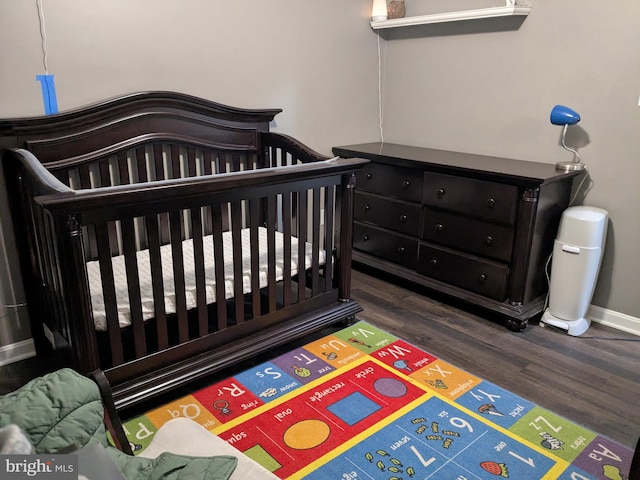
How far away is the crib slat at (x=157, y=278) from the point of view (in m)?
1.79

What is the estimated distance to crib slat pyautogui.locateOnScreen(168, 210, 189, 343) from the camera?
72.6 inches

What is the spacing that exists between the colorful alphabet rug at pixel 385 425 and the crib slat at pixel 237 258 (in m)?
0.28

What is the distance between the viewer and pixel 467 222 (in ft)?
8.76

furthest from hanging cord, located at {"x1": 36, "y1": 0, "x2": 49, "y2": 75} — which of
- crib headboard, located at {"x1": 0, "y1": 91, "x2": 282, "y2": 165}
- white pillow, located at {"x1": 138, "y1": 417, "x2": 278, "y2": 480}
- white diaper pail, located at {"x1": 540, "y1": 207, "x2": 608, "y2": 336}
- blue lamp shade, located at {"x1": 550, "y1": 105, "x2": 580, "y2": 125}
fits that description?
white diaper pail, located at {"x1": 540, "y1": 207, "x2": 608, "y2": 336}

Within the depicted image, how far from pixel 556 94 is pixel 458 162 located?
610 mm

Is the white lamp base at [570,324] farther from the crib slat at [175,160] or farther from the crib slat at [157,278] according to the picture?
the crib slat at [175,160]

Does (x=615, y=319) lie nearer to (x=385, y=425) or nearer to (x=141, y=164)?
(x=385, y=425)

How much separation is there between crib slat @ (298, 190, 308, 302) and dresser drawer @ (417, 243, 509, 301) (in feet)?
2.84

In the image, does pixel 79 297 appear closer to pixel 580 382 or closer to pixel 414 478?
pixel 414 478

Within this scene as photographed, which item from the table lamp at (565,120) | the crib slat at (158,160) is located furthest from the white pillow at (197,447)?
the table lamp at (565,120)

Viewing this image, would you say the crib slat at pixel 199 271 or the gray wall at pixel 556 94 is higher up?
the gray wall at pixel 556 94

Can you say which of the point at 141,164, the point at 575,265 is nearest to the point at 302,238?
the point at 141,164

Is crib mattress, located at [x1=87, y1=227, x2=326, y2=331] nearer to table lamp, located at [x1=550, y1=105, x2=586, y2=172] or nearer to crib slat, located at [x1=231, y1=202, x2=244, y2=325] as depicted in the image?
crib slat, located at [x1=231, y1=202, x2=244, y2=325]

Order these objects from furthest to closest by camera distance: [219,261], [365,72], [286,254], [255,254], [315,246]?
1. [365,72]
2. [315,246]
3. [286,254]
4. [255,254]
5. [219,261]
